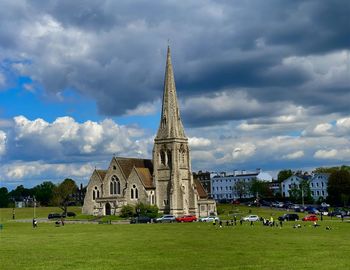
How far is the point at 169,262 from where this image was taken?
98.1ft

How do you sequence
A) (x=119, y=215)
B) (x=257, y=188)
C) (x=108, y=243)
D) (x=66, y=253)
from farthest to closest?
(x=257, y=188) → (x=119, y=215) → (x=108, y=243) → (x=66, y=253)

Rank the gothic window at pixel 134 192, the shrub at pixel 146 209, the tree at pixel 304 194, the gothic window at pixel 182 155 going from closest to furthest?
the shrub at pixel 146 209 < the gothic window at pixel 134 192 < the gothic window at pixel 182 155 < the tree at pixel 304 194

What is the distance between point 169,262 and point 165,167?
3250 inches

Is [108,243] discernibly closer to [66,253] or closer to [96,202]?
[66,253]

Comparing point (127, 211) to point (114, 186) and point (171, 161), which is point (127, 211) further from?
point (171, 161)

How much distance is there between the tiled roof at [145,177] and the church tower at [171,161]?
1.24m

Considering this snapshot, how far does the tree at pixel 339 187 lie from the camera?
140250 mm

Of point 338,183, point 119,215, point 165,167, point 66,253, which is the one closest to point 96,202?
point 119,215

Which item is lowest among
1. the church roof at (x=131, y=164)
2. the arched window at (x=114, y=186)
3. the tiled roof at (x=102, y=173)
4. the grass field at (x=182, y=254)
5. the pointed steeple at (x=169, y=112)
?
the grass field at (x=182, y=254)

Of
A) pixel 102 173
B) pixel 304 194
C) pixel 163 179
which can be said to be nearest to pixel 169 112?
pixel 163 179

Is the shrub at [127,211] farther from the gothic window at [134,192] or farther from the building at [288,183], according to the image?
the building at [288,183]

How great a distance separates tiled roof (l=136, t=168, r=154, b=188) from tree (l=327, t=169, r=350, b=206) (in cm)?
5096

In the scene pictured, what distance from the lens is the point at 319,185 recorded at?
179000 millimetres

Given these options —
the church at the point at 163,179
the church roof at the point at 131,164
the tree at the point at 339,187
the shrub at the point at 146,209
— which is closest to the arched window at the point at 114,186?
the church at the point at 163,179
